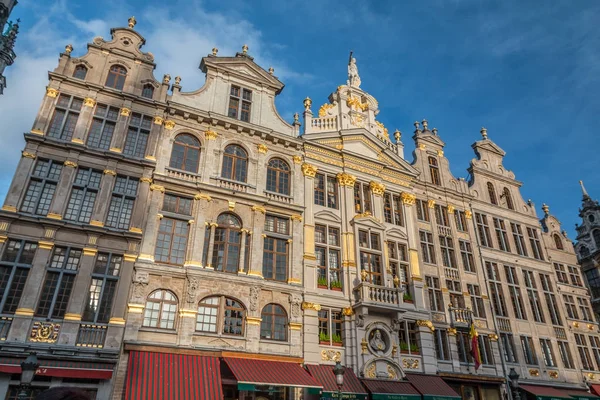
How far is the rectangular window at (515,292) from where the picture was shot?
29.8 metres

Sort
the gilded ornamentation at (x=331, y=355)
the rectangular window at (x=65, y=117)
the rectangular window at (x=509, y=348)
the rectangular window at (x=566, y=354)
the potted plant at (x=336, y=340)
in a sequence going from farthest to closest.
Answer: the rectangular window at (x=566, y=354)
the rectangular window at (x=509, y=348)
the potted plant at (x=336, y=340)
the gilded ornamentation at (x=331, y=355)
the rectangular window at (x=65, y=117)

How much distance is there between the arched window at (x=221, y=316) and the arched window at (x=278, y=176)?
23.2 ft

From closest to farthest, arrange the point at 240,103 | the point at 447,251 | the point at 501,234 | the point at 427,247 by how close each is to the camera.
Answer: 1. the point at 240,103
2. the point at 427,247
3. the point at 447,251
4. the point at 501,234

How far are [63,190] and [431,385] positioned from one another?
2061cm

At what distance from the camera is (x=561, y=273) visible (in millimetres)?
33906

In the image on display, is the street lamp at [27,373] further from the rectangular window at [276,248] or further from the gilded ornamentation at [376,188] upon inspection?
the gilded ornamentation at [376,188]

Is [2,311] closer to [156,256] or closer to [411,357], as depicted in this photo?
[156,256]

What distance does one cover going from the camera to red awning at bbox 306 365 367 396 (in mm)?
20253

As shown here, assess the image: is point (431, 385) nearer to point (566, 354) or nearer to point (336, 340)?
point (336, 340)

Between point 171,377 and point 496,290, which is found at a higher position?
point 496,290

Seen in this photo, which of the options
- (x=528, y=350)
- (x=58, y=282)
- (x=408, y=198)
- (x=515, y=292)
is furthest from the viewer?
(x=515, y=292)

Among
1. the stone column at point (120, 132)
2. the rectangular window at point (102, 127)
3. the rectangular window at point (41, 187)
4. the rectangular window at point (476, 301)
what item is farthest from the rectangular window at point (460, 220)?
the rectangular window at point (41, 187)

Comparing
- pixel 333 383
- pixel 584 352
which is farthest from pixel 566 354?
pixel 333 383

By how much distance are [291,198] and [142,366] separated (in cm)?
1183
